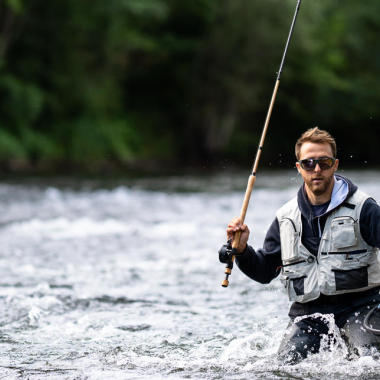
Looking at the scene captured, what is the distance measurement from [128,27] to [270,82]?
7.69 m

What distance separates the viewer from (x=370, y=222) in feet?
14.9

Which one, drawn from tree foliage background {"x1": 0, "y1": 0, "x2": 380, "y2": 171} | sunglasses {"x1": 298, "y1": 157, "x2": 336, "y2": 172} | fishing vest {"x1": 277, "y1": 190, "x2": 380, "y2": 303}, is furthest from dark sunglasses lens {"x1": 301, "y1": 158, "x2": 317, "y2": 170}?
tree foliage background {"x1": 0, "y1": 0, "x2": 380, "y2": 171}

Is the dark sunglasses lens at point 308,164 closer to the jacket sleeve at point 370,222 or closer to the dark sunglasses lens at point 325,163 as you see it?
the dark sunglasses lens at point 325,163

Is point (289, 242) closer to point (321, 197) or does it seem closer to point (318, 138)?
point (321, 197)

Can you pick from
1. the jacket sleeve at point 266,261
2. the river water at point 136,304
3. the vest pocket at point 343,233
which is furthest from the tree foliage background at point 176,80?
the vest pocket at point 343,233

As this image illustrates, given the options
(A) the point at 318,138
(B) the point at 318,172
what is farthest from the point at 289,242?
(A) the point at 318,138

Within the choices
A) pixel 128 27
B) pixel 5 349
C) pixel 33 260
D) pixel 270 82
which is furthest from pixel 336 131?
pixel 5 349

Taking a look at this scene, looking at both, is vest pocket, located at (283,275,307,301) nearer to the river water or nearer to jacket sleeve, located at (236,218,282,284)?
jacket sleeve, located at (236,218,282,284)

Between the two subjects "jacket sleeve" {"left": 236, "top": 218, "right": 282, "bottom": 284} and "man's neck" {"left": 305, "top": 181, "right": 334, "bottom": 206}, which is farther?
"jacket sleeve" {"left": 236, "top": 218, "right": 282, "bottom": 284}

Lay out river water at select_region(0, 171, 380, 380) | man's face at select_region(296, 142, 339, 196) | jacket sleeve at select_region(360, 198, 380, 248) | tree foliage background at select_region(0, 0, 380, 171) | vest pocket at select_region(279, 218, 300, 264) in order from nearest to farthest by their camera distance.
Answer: jacket sleeve at select_region(360, 198, 380, 248) → man's face at select_region(296, 142, 339, 196) → vest pocket at select_region(279, 218, 300, 264) → river water at select_region(0, 171, 380, 380) → tree foliage background at select_region(0, 0, 380, 171)

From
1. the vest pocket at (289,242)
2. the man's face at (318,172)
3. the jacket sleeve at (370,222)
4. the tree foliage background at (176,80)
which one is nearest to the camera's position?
the jacket sleeve at (370,222)

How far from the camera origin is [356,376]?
14.9ft

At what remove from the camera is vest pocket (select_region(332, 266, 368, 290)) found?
461cm

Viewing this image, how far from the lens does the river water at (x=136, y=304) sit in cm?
490
